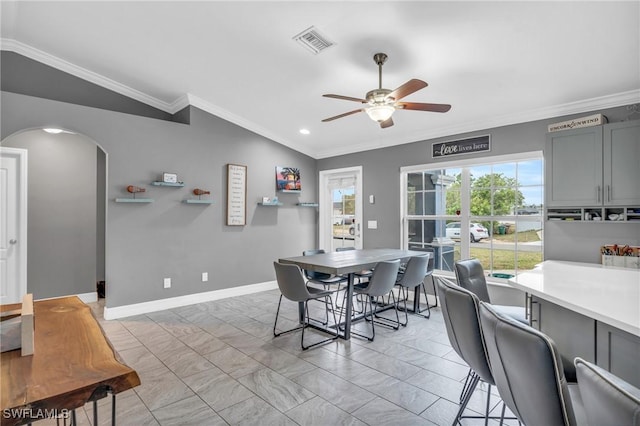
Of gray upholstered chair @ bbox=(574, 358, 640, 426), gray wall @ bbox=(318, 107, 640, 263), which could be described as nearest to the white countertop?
gray upholstered chair @ bbox=(574, 358, 640, 426)

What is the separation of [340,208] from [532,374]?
17.5ft

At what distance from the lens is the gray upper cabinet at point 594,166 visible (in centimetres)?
304

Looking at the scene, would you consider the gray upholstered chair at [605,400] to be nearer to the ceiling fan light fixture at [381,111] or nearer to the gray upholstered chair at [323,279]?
the ceiling fan light fixture at [381,111]

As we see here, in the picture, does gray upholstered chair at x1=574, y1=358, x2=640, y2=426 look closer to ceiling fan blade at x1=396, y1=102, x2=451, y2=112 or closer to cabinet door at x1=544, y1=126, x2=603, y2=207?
ceiling fan blade at x1=396, y1=102, x2=451, y2=112

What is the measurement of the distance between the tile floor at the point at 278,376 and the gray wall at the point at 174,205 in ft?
2.48

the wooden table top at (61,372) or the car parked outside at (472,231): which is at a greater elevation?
the car parked outside at (472,231)

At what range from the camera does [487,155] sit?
4.32 metres

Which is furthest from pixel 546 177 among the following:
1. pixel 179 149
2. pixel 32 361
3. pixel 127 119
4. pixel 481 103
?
pixel 127 119

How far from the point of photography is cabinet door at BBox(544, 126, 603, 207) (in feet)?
10.6

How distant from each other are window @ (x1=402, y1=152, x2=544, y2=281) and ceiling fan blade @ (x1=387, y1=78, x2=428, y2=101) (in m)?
2.16

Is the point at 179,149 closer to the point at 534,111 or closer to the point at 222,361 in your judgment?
the point at 222,361

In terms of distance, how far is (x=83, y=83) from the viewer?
432 centimetres

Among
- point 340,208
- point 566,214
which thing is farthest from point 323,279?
point 566,214

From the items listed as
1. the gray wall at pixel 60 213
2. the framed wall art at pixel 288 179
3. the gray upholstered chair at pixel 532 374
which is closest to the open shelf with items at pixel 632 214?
the gray upholstered chair at pixel 532 374
